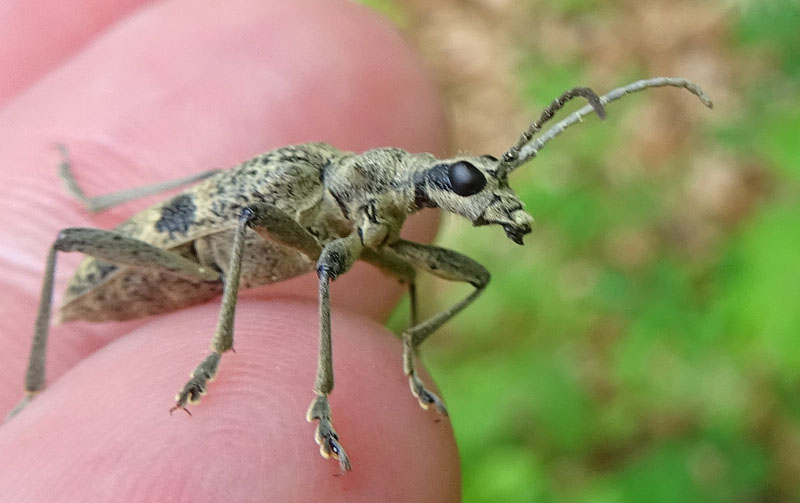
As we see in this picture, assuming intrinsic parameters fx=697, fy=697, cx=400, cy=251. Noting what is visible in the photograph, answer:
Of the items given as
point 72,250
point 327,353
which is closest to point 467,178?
point 327,353

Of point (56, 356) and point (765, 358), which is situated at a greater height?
point (765, 358)

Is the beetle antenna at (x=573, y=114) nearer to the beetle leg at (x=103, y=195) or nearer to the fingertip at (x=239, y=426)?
the fingertip at (x=239, y=426)

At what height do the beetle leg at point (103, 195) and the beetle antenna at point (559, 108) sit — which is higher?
the beetle leg at point (103, 195)

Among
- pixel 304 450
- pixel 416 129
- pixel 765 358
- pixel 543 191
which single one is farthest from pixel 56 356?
pixel 765 358

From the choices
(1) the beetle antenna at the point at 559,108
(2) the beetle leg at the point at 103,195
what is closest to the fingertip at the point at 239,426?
(2) the beetle leg at the point at 103,195

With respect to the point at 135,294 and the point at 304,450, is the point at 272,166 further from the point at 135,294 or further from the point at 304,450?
the point at 304,450
